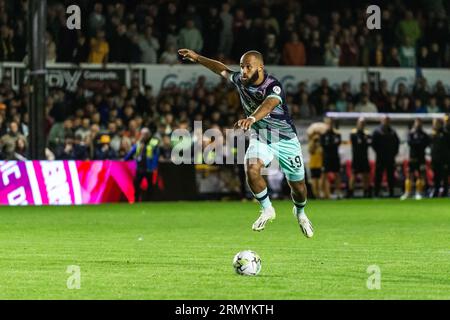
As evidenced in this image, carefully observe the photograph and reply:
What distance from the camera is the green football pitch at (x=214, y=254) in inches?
421

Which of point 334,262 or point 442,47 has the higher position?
point 442,47

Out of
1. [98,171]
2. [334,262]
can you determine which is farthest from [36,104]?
[334,262]

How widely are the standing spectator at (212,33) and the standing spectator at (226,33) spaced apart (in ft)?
0.43

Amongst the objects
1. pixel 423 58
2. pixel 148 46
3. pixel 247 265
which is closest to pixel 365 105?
pixel 423 58

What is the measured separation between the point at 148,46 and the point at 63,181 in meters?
6.48

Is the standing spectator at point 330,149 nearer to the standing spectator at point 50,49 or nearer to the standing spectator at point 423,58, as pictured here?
the standing spectator at point 423,58

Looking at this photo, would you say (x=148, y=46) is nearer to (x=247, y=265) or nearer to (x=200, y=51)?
(x=200, y=51)

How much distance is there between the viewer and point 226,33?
32250 millimetres

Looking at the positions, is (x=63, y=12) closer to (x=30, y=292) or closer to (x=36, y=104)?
(x=36, y=104)

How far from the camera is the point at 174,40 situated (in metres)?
31.2

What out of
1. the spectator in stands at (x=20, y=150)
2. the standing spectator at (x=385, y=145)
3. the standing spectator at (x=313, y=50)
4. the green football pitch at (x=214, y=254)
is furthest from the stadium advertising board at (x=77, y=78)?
the standing spectator at (x=385, y=145)

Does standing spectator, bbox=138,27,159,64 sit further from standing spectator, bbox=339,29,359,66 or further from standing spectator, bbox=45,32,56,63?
standing spectator, bbox=339,29,359,66

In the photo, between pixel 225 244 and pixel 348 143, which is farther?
pixel 348 143
